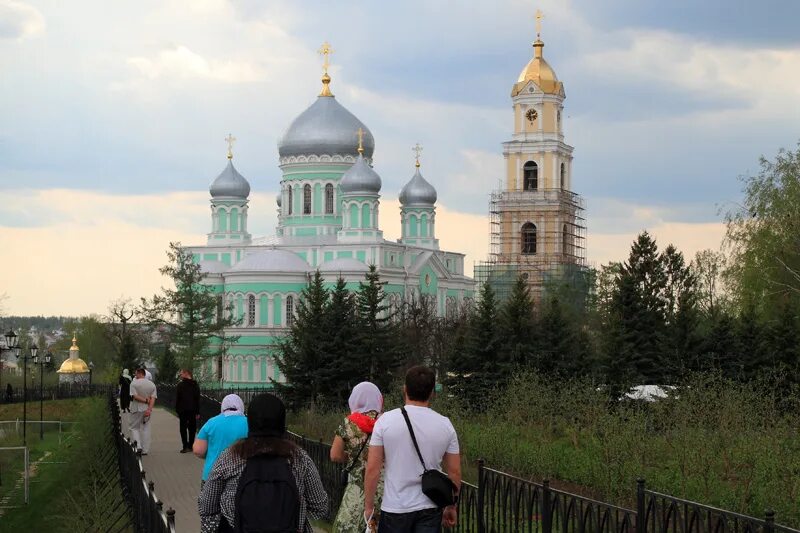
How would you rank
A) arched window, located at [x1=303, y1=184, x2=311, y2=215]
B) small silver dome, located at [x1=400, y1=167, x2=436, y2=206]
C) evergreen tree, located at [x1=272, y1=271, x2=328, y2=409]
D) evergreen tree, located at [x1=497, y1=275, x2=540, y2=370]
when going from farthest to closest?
small silver dome, located at [x1=400, y1=167, x2=436, y2=206] → arched window, located at [x1=303, y1=184, x2=311, y2=215] → evergreen tree, located at [x1=272, y1=271, x2=328, y2=409] → evergreen tree, located at [x1=497, y1=275, x2=540, y2=370]

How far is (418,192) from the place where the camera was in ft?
234

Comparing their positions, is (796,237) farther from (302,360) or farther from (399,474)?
(399,474)

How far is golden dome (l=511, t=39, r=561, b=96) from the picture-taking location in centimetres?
7175

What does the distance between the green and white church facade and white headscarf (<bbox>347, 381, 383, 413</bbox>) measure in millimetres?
48916

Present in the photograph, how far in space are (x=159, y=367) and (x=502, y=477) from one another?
41531 mm

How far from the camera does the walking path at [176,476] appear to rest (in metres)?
14.1

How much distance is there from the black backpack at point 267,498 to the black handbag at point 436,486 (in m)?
1.05

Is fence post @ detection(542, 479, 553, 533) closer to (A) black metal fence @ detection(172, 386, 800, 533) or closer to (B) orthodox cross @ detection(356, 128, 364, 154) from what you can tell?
(A) black metal fence @ detection(172, 386, 800, 533)

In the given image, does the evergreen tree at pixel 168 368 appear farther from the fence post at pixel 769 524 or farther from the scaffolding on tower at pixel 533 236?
the fence post at pixel 769 524

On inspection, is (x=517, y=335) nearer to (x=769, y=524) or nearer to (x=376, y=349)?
(x=376, y=349)

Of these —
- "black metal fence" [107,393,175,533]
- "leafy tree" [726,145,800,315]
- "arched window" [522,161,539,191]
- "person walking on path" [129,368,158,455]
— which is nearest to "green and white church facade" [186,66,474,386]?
"arched window" [522,161,539,191]

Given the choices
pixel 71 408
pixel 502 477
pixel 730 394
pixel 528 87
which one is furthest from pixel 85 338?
pixel 502 477

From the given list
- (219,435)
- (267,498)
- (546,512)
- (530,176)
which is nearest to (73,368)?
(530,176)

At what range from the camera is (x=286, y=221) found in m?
67.1
